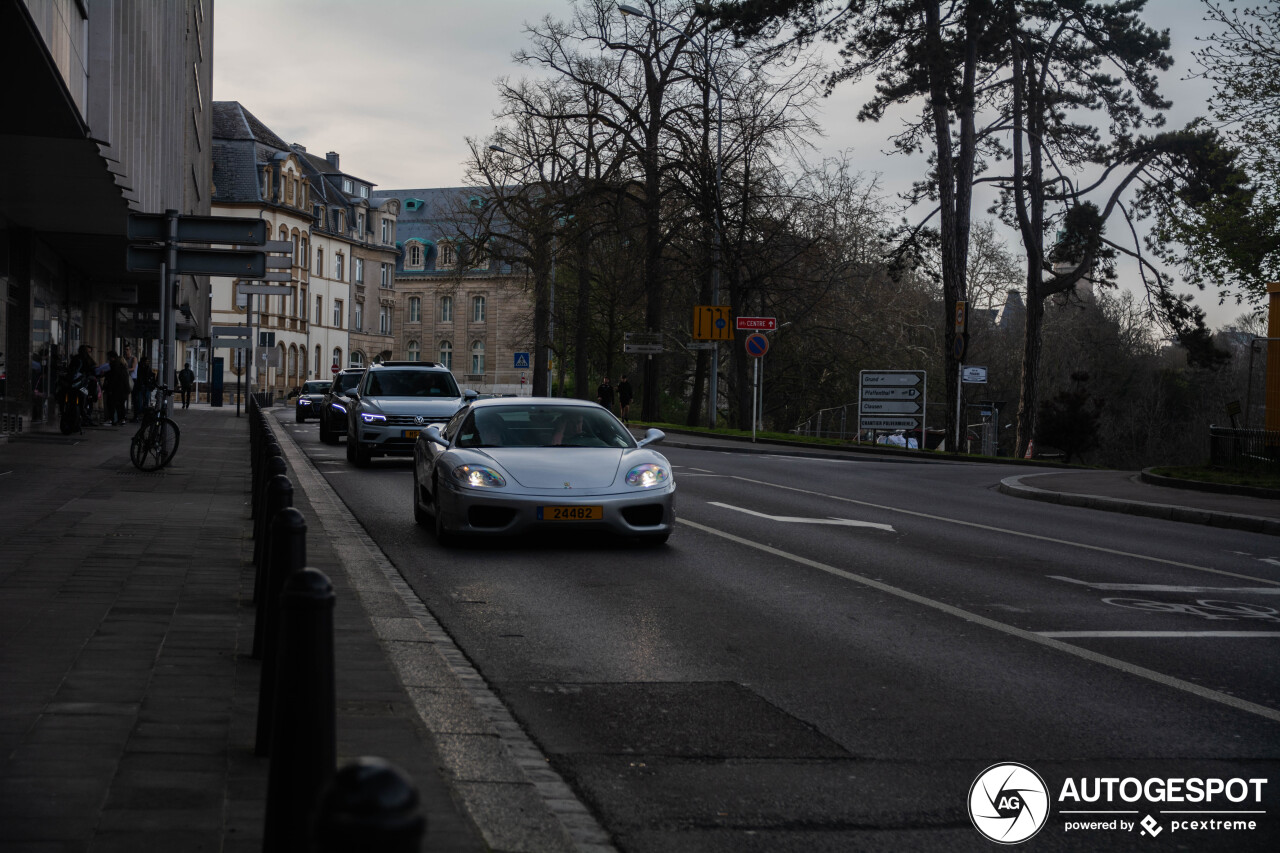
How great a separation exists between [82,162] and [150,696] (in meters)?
15.4

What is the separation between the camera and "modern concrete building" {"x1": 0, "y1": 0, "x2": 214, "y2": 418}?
46.0ft

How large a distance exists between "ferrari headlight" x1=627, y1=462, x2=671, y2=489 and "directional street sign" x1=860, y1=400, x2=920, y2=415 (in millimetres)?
23535

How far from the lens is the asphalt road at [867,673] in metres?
4.43

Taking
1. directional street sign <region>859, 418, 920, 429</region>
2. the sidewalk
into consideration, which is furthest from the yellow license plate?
directional street sign <region>859, 418, 920, 429</region>

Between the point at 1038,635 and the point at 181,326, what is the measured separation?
150ft

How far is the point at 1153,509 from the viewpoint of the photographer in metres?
18.0

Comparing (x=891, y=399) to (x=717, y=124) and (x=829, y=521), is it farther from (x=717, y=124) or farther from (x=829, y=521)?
(x=829, y=521)

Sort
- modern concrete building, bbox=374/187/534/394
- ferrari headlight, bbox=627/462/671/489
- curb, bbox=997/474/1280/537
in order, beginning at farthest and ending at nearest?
modern concrete building, bbox=374/187/534/394 < curb, bbox=997/474/1280/537 < ferrari headlight, bbox=627/462/671/489

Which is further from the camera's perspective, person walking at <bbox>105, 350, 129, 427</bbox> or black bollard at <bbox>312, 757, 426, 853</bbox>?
person walking at <bbox>105, 350, 129, 427</bbox>

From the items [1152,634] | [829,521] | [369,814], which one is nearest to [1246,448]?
[829,521]

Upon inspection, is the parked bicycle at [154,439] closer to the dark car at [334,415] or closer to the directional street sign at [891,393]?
the dark car at [334,415]

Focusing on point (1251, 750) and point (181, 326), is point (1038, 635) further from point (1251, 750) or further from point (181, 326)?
point (181, 326)

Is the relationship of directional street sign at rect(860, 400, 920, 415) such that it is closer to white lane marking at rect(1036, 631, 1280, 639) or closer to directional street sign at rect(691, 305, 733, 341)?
directional street sign at rect(691, 305, 733, 341)

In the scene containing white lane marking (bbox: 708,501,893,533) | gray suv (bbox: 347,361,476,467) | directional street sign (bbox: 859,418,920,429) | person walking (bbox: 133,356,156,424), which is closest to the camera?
white lane marking (bbox: 708,501,893,533)
